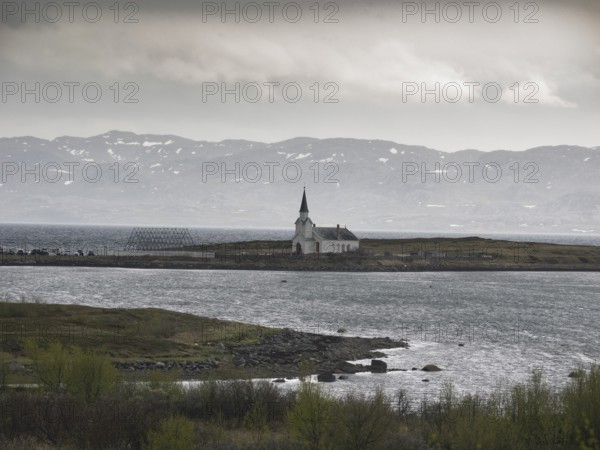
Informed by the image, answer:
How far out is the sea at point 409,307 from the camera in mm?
57094

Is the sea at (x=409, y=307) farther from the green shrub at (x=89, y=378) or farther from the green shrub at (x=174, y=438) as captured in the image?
the green shrub at (x=174, y=438)

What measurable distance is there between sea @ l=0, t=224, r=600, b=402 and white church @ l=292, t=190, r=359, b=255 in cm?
1415

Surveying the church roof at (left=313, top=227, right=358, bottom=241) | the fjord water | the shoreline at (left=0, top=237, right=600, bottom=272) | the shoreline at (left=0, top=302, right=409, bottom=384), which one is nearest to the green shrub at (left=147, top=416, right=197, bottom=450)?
the shoreline at (left=0, top=302, right=409, bottom=384)

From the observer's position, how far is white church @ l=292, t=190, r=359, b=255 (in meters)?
174

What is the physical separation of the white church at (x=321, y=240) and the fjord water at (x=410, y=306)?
15492 mm

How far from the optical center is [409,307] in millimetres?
100688

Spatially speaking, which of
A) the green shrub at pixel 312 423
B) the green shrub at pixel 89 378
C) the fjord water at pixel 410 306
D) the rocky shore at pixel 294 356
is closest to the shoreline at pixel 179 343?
the rocky shore at pixel 294 356

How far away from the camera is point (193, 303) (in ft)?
324

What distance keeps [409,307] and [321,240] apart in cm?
7515

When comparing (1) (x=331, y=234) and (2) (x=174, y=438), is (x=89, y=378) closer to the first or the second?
(2) (x=174, y=438)

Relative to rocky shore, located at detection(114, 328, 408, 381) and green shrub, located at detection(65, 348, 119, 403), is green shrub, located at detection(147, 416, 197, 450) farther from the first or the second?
rocky shore, located at detection(114, 328, 408, 381)

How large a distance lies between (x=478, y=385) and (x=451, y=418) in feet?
59.5

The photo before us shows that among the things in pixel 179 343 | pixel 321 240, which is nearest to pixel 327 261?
pixel 321 240

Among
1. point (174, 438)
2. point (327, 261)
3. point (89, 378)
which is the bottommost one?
point (174, 438)
